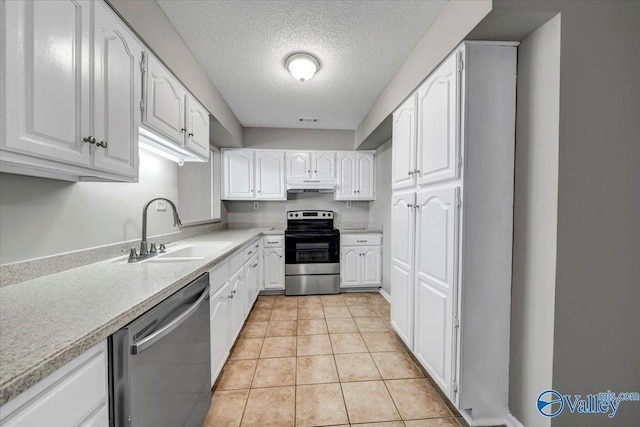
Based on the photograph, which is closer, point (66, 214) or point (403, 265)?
point (66, 214)

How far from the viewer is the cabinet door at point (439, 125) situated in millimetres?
1454

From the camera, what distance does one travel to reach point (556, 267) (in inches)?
46.2

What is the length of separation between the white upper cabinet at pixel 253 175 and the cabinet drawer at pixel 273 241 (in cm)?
61

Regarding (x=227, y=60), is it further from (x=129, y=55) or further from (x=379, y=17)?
(x=379, y=17)

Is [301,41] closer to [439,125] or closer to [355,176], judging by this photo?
[439,125]

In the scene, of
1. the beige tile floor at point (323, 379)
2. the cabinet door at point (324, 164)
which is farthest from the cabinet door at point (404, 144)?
the cabinet door at point (324, 164)

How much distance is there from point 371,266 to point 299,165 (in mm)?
1807

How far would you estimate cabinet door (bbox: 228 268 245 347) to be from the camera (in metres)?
2.05

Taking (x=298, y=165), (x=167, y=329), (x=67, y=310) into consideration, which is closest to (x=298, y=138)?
(x=298, y=165)

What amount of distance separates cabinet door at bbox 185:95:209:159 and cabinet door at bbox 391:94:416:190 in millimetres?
1680

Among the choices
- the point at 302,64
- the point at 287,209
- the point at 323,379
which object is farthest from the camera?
the point at 287,209

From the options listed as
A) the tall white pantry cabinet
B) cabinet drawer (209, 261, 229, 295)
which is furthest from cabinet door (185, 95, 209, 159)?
the tall white pantry cabinet

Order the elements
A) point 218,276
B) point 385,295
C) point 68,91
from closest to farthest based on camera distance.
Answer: point 68,91
point 218,276
point 385,295

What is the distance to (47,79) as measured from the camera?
0.84m
